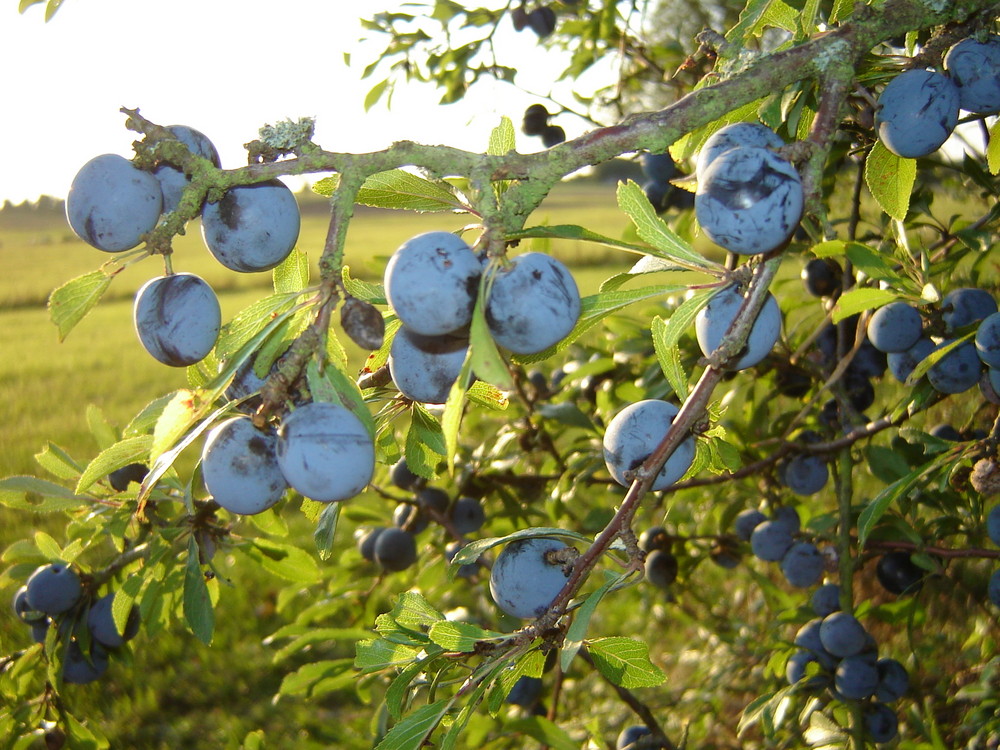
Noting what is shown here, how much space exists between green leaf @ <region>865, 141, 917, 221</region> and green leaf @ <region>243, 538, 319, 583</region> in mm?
1162

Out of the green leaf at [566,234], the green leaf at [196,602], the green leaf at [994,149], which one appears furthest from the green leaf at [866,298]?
the green leaf at [196,602]

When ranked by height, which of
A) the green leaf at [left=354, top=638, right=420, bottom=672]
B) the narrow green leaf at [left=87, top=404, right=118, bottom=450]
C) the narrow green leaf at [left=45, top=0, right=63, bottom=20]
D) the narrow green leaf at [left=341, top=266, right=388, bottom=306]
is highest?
the narrow green leaf at [left=45, top=0, right=63, bottom=20]

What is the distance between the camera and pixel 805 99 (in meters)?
0.91

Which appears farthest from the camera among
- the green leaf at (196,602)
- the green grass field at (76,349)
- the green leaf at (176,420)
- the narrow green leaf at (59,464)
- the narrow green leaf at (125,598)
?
the green grass field at (76,349)

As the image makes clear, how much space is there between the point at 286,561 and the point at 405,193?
970 mm

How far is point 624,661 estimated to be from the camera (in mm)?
833

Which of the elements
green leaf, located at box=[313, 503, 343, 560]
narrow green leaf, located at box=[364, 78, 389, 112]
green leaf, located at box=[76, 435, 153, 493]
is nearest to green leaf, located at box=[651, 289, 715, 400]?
green leaf, located at box=[313, 503, 343, 560]

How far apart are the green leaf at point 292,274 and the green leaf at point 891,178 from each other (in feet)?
2.34

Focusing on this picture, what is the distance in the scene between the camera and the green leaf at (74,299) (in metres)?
0.67

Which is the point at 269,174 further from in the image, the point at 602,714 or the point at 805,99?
the point at 602,714

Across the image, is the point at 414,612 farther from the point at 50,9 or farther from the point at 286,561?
the point at 50,9

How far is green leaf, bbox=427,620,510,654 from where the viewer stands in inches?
31.0

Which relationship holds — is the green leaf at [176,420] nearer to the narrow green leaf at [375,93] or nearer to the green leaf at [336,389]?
the green leaf at [336,389]

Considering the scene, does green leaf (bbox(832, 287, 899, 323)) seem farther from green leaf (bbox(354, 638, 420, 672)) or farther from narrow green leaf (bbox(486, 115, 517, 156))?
green leaf (bbox(354, 638, 420, 672))
